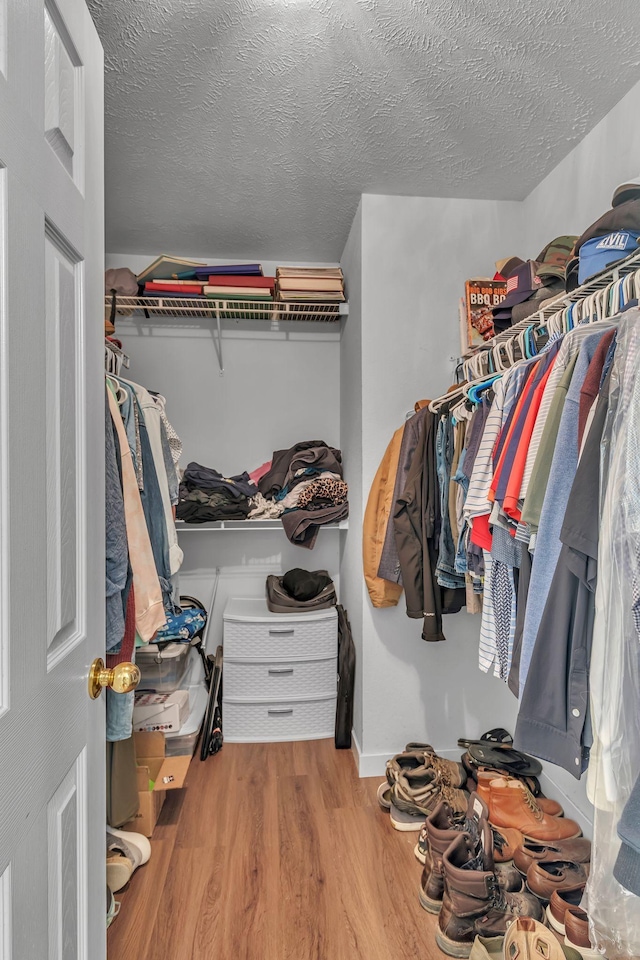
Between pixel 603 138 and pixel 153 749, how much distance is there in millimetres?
2663

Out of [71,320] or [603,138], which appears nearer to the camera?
[71,320]

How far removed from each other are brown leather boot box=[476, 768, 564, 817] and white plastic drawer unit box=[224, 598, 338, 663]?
A: 34.3 inches

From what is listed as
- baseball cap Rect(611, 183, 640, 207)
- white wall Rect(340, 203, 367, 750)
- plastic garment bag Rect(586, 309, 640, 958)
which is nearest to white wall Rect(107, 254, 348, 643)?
white wall Rect(340, 203, 367, 750)

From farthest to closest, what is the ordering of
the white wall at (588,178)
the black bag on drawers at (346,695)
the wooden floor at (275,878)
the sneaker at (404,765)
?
the black bag on drawers at (346,695) < the sneaker at (404,765) < the white wall at (588,178) < the wooden floor at (275,878)

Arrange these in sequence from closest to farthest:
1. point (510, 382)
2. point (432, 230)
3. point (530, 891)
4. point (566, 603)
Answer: point (566, 603) < point (510, 382) < point (530, 891) < point (432, 230)

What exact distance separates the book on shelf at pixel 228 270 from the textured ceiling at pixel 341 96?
0.88 ft

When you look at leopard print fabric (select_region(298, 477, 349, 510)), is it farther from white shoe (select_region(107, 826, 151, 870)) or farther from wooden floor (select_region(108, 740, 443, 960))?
white shoe (select_region(107, 826, 151, 870))

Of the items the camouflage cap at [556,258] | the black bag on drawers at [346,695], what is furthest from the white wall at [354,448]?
the camouflage cap at [556,258]

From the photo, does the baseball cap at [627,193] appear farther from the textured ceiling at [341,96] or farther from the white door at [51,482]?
the white door at [51,482]

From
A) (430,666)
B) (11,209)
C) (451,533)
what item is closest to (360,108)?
(451,533)

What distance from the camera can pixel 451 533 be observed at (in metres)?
1.91

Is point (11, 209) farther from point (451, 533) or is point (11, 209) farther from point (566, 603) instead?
point (451, 533)

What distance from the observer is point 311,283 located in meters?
2.73

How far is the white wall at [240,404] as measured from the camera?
3.06 meters
